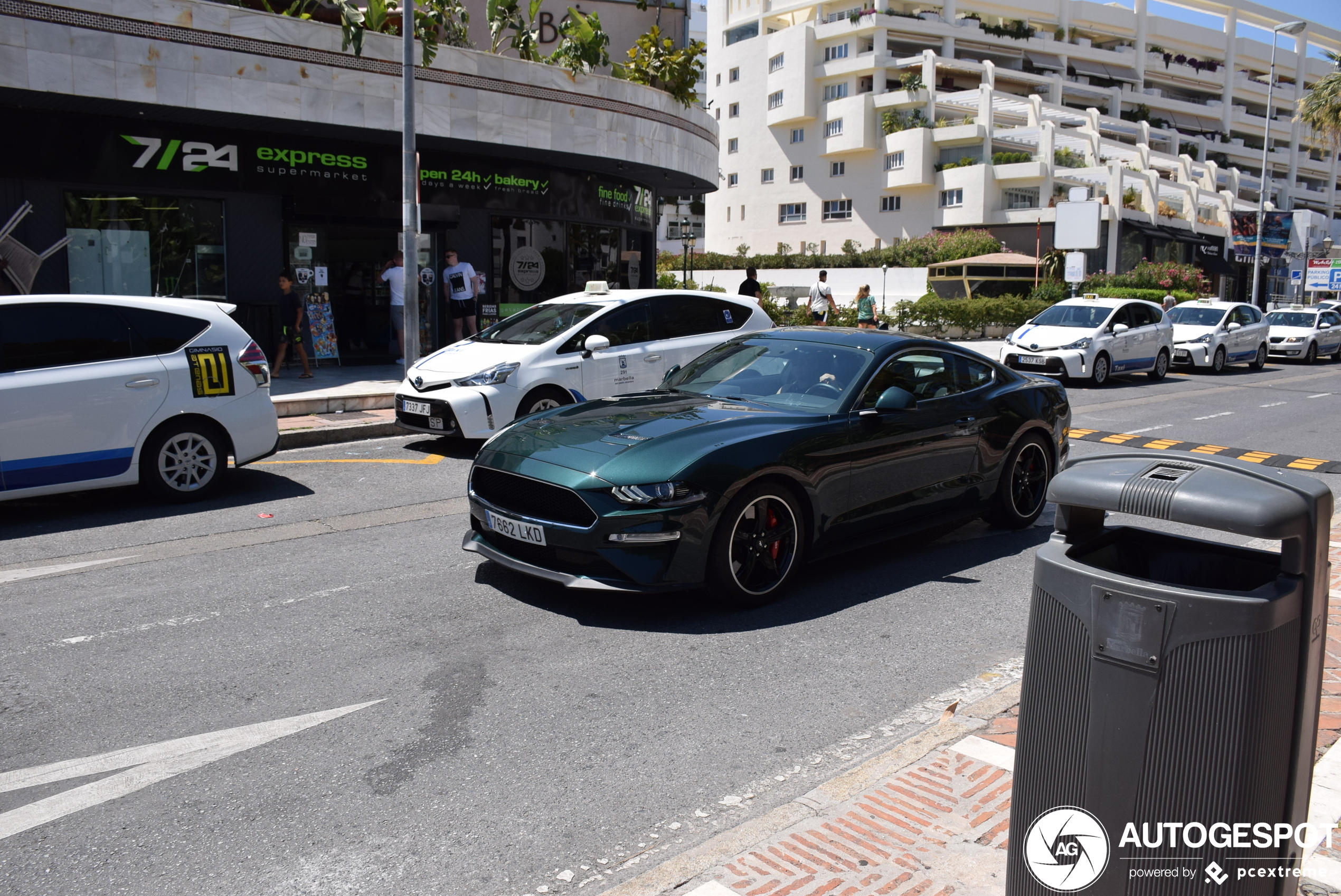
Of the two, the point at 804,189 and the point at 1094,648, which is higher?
the point at 804,189

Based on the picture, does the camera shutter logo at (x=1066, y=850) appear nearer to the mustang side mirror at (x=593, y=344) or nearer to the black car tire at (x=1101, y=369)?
the mustang side mirror at (x=593, y=344)

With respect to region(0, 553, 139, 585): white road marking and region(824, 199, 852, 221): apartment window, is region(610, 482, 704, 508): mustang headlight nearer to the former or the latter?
region(0, 553, 139, 585): white road marking

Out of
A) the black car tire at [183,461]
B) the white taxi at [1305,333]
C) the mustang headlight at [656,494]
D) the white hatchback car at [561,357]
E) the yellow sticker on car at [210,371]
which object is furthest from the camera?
the white taxi at [1305,333]

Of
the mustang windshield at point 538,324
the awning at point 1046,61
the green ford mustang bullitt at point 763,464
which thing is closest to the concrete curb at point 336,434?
the mustang windshield at point 538,324

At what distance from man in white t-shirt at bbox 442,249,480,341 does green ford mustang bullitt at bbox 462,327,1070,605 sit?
32.8ft

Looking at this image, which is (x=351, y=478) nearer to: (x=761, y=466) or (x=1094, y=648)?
(x=761, y=466)

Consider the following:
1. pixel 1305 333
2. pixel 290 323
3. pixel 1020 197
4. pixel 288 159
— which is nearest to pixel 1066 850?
pixel 290 323

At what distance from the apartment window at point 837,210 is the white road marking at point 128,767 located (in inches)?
2620

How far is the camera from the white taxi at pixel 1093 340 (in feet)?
62.0

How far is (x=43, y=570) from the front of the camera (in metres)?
6.51

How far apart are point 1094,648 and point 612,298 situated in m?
9.54

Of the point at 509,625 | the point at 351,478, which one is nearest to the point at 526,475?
the point at 509,625

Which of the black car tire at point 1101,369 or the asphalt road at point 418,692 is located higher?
the black car tire at point 1101,369

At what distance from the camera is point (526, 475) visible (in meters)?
5.62
